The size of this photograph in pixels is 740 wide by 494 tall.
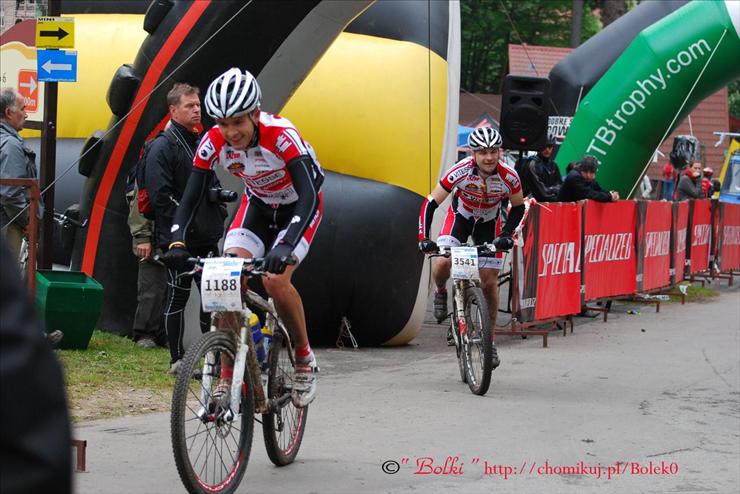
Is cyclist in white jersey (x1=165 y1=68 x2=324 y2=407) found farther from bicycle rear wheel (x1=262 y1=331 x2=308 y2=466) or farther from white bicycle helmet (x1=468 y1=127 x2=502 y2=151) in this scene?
white bicycle helmet (x1=468 y1=127 x2=502 y2=151)

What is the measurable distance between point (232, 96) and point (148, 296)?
15.3 ft

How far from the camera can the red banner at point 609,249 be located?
547 inches

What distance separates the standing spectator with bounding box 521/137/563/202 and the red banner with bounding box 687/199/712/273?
4796 millimetres

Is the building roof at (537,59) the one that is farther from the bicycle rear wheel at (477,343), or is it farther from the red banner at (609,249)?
the bicycle rear wheel at (477,343)

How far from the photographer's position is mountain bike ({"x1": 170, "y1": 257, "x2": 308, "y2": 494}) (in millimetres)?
4941

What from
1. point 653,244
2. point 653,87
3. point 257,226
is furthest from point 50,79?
point 653,87

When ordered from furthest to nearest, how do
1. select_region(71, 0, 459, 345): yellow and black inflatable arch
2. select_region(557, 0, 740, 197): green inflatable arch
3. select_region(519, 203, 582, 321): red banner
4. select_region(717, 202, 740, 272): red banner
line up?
select_region(717, 202, 740, 272): red banner < select_region(557, 0, 740, 197): green inflatable arch < select_region(519, 203, 582, 321): red banner < select_region(71, 0, 459, 345): yellow and black inflatable arch

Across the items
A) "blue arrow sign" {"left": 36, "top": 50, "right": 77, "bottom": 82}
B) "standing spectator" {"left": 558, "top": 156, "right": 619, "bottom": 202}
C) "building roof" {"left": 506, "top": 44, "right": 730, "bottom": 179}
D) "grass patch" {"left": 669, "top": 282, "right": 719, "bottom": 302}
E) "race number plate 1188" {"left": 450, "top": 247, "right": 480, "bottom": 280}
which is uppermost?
"building roof" {"left": 506, "top": 44, "right": 730, "bottom": 179}

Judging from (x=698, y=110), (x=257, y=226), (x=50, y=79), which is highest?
(x=698, y=110)

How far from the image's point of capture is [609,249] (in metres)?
14.6

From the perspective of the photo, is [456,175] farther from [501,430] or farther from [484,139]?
[501,430]

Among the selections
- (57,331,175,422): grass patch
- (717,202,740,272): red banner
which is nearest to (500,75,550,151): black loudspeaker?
(717,202,740,272): red banner

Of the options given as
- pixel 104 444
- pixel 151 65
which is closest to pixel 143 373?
pixel 104 444

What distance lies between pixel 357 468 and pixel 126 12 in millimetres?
8160
